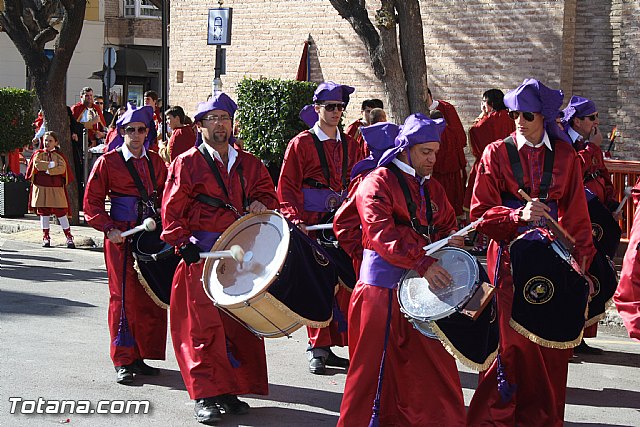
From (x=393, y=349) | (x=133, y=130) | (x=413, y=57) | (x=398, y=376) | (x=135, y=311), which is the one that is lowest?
(x=135, y=311)

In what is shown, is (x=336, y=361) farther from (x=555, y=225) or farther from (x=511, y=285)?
(x=555, y=225)

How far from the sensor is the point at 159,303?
8172mm

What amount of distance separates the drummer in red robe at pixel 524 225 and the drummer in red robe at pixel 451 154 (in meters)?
7.15

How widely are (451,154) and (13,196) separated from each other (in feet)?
26.0

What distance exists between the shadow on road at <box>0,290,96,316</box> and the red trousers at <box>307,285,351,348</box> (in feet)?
10.2

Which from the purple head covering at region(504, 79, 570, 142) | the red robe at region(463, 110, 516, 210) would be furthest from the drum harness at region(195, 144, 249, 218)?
the red robe at region(463, 110, 516, 210)

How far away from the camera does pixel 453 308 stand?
567cm

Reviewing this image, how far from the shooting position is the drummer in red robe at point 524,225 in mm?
6605

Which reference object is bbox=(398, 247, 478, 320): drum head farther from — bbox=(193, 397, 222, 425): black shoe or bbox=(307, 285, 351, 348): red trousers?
bbox=(307, 285, 351, 348): red trousers

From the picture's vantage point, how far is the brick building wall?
1605 cm

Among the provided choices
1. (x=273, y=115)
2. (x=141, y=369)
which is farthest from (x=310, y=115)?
(x=273, y=115)

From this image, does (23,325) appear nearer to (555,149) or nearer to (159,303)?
(159,303)

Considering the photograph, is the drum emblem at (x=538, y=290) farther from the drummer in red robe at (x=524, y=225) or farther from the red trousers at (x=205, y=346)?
the red trousers at (x=205, y=346)

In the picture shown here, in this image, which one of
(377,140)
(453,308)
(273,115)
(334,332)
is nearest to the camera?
(453,308)
